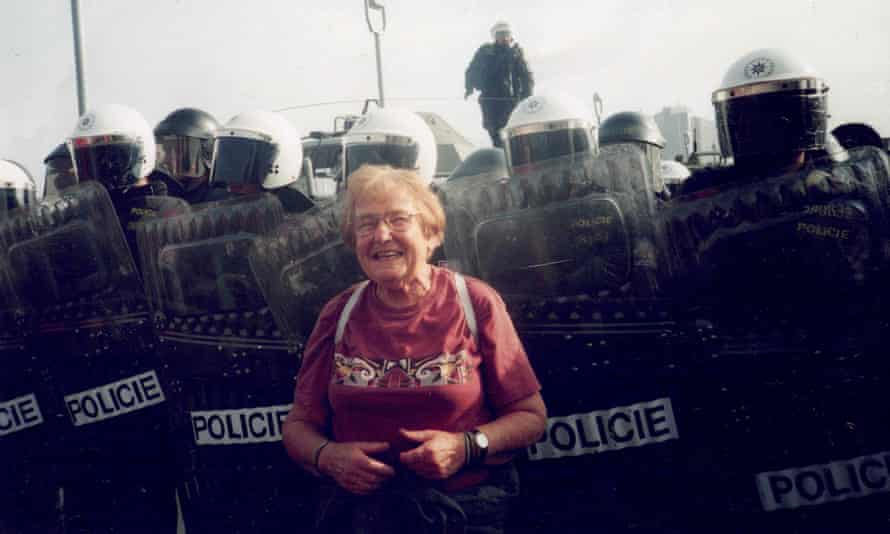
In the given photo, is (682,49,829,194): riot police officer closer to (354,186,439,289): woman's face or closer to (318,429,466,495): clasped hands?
(354,186,439,289): woman's face

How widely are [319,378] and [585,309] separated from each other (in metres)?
0.89

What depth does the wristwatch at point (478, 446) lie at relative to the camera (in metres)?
2.07

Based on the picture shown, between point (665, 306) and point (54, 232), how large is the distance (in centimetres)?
259

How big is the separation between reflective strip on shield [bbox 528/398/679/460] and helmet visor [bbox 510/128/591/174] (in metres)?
1.93

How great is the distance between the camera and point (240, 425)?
10.4ft

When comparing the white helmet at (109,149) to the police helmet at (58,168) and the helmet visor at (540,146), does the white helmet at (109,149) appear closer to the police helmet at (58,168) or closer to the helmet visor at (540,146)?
the helmet visor at (540,146)

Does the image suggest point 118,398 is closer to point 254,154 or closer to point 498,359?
point 254,154

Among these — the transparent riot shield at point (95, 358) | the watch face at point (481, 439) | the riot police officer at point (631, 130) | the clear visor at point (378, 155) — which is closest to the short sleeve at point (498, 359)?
the watch face at point (481, 439)

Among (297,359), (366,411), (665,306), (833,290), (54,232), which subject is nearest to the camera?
(366,411)

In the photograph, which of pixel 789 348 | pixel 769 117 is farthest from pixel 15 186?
pixel 789 348

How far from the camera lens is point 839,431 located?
2.43 m

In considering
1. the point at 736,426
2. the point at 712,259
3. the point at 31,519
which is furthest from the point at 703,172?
the point at 31,519

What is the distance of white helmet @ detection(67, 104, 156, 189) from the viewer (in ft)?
14.3

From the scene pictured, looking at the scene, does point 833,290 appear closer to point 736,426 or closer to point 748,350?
point 748,350
